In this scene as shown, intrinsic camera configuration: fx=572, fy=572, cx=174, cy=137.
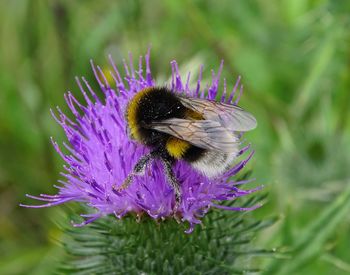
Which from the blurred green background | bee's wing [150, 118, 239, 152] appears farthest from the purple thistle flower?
the blurred green background

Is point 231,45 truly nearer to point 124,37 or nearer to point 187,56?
point 187,56

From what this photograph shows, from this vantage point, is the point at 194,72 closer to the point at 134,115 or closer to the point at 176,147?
the point at 134,115

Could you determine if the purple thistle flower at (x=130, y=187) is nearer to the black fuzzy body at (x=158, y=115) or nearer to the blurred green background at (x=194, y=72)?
the black fuzzy body at (x=158, y=115)

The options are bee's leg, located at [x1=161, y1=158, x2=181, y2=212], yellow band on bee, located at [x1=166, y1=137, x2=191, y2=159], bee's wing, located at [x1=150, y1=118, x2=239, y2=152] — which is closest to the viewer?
bee's wing, located at [x1=150, y1=118, x2=239, y2=152]

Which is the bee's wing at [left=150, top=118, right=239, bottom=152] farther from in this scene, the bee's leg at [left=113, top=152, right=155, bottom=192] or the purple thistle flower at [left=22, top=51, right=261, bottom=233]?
the purple thistle flower at [left=22, top=51, right=261, bottom=233]

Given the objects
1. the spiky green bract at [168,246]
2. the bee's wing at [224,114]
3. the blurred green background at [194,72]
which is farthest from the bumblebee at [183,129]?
the blurred green background at [194,72]

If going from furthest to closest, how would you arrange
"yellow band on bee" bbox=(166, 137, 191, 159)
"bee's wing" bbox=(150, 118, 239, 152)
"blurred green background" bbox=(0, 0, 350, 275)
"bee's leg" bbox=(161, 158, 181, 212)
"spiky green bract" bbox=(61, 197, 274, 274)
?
"blurred green background" bbox=(0, 0, 350, 275), "spiky green bract" bbox=(61, 197, 274, 274), "bee's leg" bbox=(161, 158, 181, 212), "yellow band on bee" bbox=(166, 137, 191, 159), "bee's wing" bbox=(150, 118, 239, 152)

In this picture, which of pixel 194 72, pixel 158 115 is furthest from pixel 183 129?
pixel 194 72

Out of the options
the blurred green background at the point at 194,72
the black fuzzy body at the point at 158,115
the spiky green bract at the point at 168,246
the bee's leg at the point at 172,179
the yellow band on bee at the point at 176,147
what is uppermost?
the blurred green background at the point at 194,72
